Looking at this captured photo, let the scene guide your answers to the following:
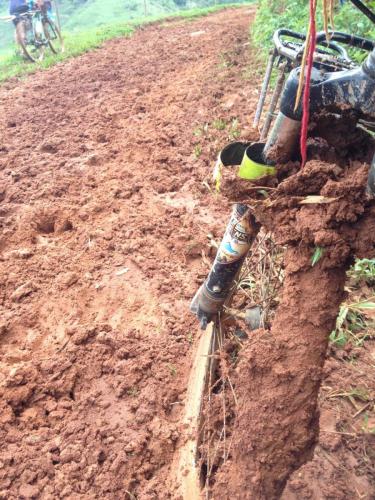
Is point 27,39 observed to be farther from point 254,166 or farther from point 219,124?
point 254,166

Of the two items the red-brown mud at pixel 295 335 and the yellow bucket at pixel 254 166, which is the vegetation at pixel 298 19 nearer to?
the yellow bucket at pixel 254 166

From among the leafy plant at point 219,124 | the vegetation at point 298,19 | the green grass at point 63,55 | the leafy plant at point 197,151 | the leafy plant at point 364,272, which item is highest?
the vegetation at point 298,19

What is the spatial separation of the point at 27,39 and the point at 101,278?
8982mm

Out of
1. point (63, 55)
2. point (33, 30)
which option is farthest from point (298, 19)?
point (33, 30)

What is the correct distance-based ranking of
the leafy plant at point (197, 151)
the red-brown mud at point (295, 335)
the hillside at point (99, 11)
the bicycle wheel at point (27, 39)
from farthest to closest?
the hillside at point (99, 11), the bicycle wheel at point (27, 39), the leafy plant at point (197, 151), the red-brown mud at point (295, 335)

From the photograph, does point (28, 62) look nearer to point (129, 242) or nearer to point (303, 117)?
point (129, 242)

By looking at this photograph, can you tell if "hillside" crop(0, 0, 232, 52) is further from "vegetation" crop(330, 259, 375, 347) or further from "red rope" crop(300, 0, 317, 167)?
"red rope" crop(300, 0, 317, 167)

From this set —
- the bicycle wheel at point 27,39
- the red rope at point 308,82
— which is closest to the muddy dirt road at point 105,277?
the red rope at point 308,82

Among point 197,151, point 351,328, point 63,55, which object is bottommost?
point 351,328

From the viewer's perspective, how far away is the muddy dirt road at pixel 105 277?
2.01 m

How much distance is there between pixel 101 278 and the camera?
119 inches

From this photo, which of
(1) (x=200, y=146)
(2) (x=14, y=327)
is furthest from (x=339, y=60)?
(1) (x=200, y=146)

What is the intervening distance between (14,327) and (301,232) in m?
2.16

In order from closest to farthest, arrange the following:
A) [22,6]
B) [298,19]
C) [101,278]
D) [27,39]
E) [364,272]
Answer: [364,272] → [101,278] → [298,19] → [22,6] → [27,39]
